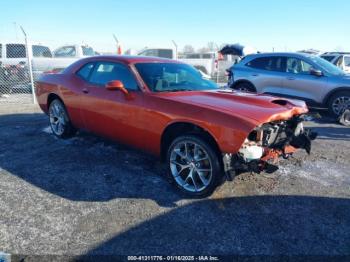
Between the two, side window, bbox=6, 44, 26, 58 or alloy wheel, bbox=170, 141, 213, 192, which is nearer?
alloy wheel, bbox=170, 141, 213, 192

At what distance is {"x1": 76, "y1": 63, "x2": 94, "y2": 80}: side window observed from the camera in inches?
211

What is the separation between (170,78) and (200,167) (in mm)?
1483

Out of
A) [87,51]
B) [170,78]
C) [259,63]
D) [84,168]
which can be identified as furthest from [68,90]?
[87,51]

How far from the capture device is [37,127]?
281 inches

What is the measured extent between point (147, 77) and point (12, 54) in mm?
10474

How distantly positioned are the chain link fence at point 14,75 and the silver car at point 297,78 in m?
6.91

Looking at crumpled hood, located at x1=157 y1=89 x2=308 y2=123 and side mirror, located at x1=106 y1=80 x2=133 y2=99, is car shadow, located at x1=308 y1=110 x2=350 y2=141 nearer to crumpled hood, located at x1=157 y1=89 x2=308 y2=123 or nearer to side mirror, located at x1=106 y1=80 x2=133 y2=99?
crumpled hood, located at x1=157 y1=89 x2=308 y2=123

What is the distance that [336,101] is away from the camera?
8406 mm

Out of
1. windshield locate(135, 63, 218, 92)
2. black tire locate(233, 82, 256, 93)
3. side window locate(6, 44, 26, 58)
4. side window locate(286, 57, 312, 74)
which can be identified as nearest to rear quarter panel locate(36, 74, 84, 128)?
windshield locate(135, 63, 218, 92)

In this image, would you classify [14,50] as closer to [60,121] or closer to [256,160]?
[60,121]

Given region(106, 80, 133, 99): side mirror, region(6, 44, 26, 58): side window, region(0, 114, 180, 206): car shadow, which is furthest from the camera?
region(6, 44, 26, 58): side window

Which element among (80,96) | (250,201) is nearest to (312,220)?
(250,201)

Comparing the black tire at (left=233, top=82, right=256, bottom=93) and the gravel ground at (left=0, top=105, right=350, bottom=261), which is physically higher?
the black tire at (left=233, top=82, right=256, bottom=93)

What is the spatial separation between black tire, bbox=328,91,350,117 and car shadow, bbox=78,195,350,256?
5070 mm
